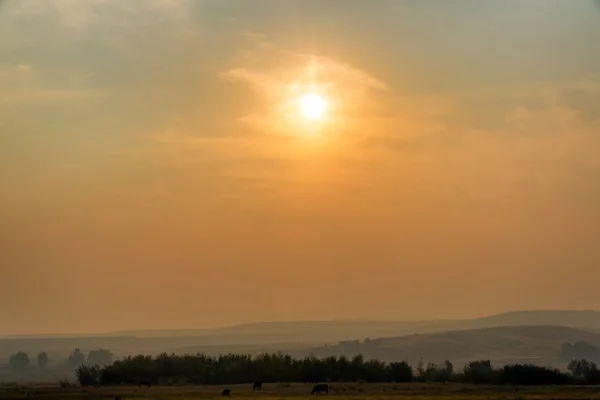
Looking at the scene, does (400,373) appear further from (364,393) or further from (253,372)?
(364,393)

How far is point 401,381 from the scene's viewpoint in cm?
8550

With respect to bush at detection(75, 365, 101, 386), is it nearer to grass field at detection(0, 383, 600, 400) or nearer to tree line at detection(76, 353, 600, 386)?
tree line at detection(76, 353, 600, 386)

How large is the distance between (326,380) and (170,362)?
15.4 meters

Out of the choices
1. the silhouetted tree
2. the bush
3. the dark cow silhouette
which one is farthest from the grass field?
the bush

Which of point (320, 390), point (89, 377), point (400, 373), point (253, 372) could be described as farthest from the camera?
point (253, 372)

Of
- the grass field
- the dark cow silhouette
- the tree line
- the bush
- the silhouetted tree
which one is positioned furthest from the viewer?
the bush

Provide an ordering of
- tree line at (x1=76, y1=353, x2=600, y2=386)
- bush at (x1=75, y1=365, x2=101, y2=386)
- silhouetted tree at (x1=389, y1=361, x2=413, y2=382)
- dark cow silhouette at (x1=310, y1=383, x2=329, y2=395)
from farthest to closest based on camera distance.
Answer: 1. bush at (x1=75, y1=365, x2=101, y2=386)
2. tree line at (x1=76, y1=353, x2=600, y2=386)
3. silhouetted tree at (x1=389, y1=361, x2=413, y2=382)
4. dark cow silhouette at (x1=310, y1=383, x2=329, y2=395)

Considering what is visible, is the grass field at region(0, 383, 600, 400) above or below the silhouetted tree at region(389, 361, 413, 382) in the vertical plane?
below

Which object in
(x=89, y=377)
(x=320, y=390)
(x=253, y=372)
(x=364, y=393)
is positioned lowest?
(x=364, y=393)

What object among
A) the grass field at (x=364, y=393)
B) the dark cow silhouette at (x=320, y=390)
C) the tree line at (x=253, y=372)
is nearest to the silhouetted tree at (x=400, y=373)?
the tree line at (x=253, y=372)

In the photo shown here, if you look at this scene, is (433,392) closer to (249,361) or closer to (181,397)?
(181,397)

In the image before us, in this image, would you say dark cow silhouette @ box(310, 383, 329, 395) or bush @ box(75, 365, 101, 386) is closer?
dark cow silhouette @ box(310, 383, 329, 395)

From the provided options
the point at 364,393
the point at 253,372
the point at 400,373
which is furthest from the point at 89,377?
the point at 364,393

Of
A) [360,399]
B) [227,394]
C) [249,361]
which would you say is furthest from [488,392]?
[249,361]
